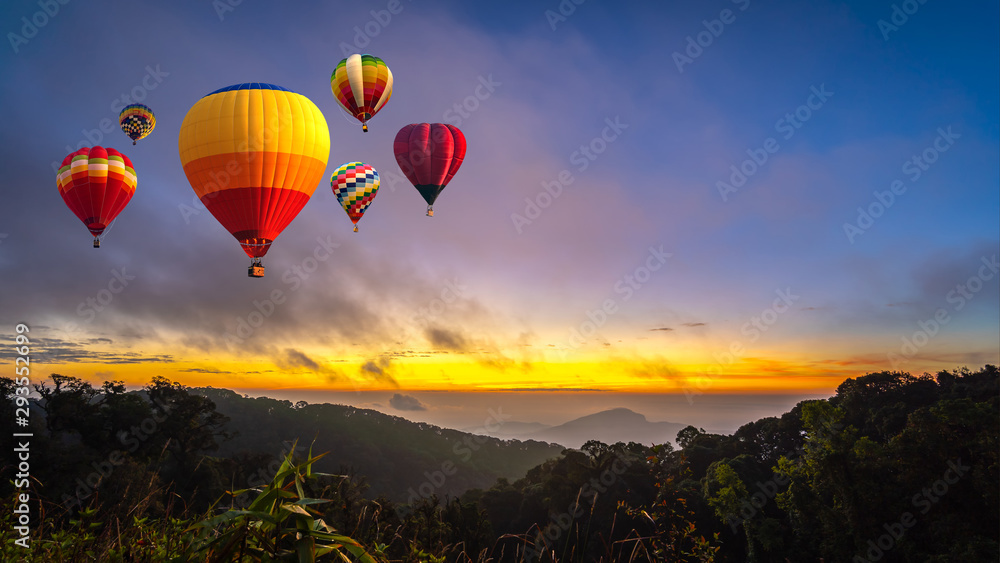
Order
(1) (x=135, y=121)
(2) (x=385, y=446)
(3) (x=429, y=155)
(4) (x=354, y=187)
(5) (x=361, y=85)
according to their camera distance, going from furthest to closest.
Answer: (2) (x=385, y=446) → (1) (x=135, y=121) → (4) (x=354, y=187) → (3) (x=429, y=155) → (5) (x=361, y=85)

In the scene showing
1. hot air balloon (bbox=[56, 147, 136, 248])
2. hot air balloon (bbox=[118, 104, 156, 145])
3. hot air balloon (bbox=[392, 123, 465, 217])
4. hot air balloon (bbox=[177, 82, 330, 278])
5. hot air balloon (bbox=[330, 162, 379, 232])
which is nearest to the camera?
hot air balloon (bbox=[177, 82, 330, 278])

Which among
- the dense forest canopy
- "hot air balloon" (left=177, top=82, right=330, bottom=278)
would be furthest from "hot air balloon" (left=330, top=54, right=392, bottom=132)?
the dense forest canopy

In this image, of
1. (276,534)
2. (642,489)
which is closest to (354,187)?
(276,534)

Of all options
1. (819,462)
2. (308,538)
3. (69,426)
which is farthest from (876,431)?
(69,426)

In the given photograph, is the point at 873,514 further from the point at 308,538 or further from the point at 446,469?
the point at 446,469

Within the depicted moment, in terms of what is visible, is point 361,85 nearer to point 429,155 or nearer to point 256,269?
point 429,155

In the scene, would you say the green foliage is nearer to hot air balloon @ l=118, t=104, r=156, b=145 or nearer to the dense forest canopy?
the dense forest canopy

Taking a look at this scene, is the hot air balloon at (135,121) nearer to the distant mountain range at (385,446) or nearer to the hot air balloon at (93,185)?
the hot air balloon at (93,185)
